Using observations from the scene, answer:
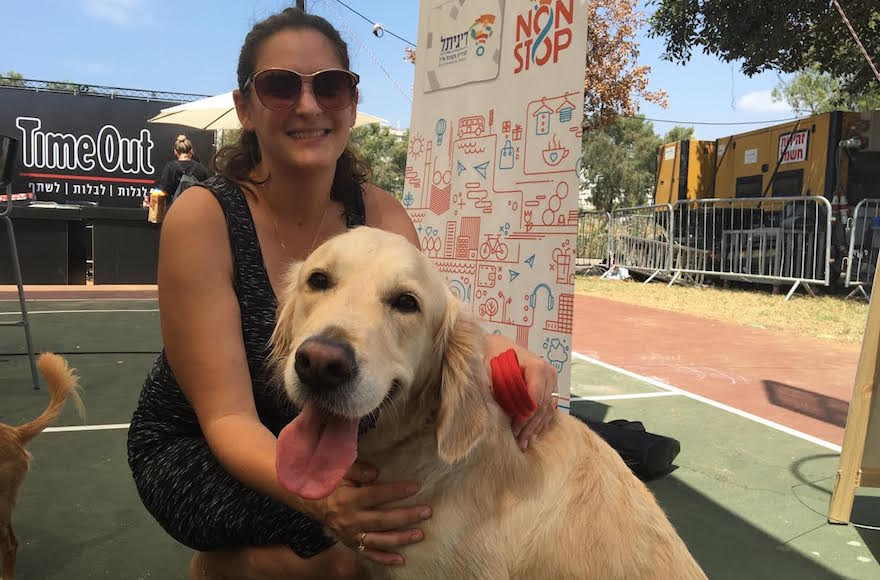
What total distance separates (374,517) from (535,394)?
56 centimetres

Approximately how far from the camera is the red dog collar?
164 centimetres

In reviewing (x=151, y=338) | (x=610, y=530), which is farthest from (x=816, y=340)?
(x=151, y=338)

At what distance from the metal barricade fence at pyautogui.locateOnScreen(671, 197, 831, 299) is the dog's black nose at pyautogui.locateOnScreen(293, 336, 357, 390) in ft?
40.2

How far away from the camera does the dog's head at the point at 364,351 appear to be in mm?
1355

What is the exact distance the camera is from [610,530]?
1608mm

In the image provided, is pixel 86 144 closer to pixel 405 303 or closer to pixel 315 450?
pixel 405 303

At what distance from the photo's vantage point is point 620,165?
4056cm

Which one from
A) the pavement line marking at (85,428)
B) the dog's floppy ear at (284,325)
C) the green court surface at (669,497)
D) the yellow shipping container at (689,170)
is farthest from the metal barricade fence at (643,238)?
the dog's floppy ear at (284,325)

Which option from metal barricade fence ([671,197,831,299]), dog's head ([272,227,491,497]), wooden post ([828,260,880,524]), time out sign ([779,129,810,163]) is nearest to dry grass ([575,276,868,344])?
metal barricade fence ([671,197,831,299])

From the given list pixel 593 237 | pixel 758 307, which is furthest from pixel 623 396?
pixel 593 237

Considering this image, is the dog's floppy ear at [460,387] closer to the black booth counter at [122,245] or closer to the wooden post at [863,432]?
the wooden post at [863,432]

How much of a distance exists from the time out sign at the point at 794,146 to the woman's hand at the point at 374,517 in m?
14.3

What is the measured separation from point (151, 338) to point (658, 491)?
20.0 ft

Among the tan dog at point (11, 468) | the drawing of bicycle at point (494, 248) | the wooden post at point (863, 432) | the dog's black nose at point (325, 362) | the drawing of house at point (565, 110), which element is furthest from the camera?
the drawing of bicycle at point (494, 248)
